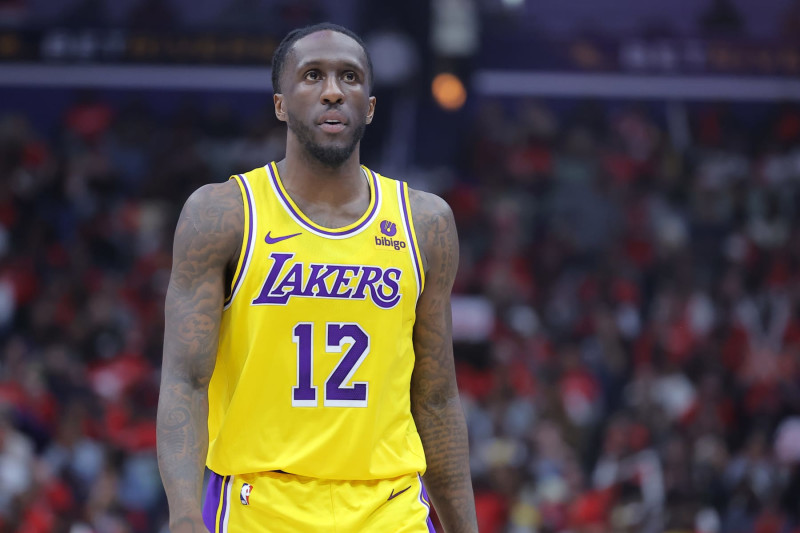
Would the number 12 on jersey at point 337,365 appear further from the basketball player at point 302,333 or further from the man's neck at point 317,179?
the man's neck at point 317,179

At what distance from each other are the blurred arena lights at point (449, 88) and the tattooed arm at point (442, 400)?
8920mm

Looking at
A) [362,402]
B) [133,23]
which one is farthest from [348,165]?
[133,23]

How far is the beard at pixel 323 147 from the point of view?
3.57 metres

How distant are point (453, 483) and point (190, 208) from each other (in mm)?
1199

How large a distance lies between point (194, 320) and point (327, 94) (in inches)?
29.5

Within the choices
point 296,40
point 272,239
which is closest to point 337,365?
point 272,239

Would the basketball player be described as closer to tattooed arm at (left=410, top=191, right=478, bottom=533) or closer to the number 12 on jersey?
the number 12 on jersey

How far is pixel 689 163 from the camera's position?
14.1 metres

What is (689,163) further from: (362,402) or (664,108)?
(362,402)

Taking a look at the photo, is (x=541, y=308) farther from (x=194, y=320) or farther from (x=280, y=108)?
(x=194, y=320)

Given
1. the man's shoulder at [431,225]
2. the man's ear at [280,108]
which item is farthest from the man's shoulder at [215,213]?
the man's shoulder at [431,225]

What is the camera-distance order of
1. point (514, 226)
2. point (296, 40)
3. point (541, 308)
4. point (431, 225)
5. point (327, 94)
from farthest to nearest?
1. point (514, 226)
2. point (541, 308)
3. point (431, 225)
4. point (296, 40)
5. point (327, 94)

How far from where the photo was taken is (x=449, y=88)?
41.4ft

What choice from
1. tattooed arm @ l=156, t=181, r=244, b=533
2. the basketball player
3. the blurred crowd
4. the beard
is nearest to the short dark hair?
the basketball player
